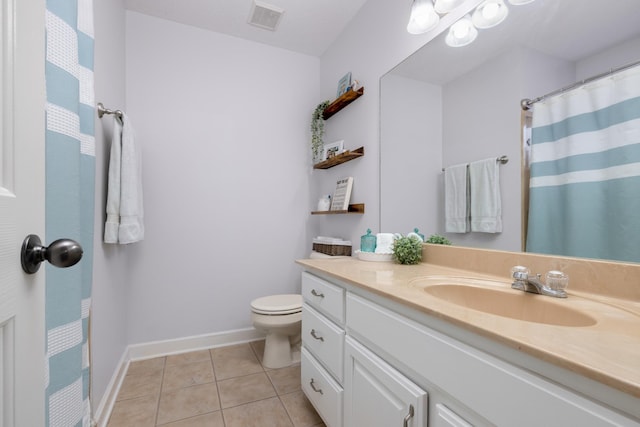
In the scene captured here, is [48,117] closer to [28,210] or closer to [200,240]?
[28,210]

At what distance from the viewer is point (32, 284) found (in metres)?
0.48

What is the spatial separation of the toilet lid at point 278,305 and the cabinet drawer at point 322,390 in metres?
0.44

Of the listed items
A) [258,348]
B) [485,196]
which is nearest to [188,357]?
[258,348]

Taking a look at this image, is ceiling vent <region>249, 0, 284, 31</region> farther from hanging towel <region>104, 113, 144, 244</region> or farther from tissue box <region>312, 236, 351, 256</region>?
tissue box <region>312, 236, 351, 256</region>

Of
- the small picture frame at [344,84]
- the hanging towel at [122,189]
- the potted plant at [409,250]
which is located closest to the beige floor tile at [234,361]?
the hanging towel at [122,189]

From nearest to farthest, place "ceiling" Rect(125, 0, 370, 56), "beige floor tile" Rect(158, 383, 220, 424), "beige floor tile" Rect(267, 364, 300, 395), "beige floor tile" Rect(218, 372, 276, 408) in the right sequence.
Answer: "beige floor tile" Rect(158, 383, 220, 424) < "beige floor tile" Rect(218, 372, 276, 408) < "beige floor tile" Rect(267, 364, 300, 395) < "ceiling" Rect(125, 0, 370, 56)

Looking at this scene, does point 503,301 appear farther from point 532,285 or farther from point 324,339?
point 324,339

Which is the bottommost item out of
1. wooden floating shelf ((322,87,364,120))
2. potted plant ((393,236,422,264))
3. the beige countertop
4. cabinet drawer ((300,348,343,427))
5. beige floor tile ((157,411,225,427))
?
beige floor tile ((157,411,225,427))

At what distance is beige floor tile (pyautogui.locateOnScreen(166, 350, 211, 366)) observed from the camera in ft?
6.86

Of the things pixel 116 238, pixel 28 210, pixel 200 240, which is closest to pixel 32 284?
pixel 28 210

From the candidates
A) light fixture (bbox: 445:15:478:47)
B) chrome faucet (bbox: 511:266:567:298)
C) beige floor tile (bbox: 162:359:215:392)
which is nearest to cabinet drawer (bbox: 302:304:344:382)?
chrome faucet (bbox: 511:266:567:298)

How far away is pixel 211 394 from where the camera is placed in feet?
5.58

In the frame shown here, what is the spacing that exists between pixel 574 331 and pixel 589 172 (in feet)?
2.00

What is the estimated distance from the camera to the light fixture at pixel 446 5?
52.9 inches
